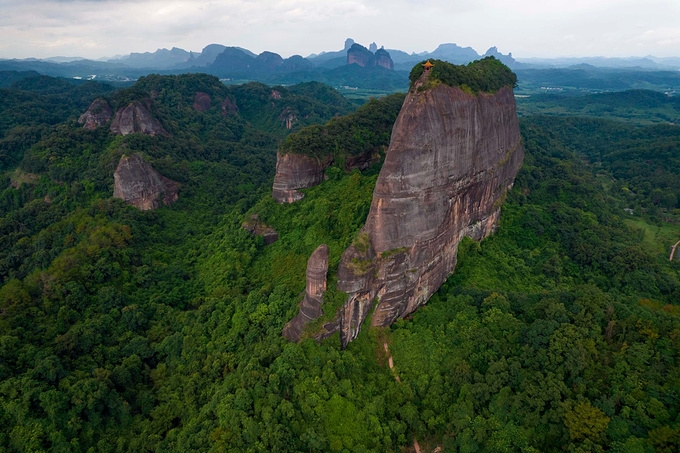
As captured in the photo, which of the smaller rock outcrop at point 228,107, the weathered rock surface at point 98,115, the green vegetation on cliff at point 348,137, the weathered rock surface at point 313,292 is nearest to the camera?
the weathered rock surface at point 313,292

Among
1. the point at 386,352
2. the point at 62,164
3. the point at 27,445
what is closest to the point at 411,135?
the point at 386,352

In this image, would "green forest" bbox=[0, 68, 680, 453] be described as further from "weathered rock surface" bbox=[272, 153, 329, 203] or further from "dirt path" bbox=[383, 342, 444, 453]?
"weathered rock surface" bbox=[272, 153, 329, 203]

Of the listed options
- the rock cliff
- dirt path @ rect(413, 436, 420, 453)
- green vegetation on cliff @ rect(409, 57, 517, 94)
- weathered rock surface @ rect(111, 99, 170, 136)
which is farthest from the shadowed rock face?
weathered rock surface @ rect(111, 99, 170, 136)

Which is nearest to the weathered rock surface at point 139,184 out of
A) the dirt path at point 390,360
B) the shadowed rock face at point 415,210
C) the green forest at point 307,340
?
the green forest at point 307,340

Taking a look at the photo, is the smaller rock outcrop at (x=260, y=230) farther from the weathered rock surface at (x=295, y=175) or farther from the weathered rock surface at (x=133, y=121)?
the weathered rock surface at (x=133, y=121)

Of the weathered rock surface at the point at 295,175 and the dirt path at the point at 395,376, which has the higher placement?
the weathered rock surface at the point at 295,175

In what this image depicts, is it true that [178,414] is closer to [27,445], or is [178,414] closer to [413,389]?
[27,445]
